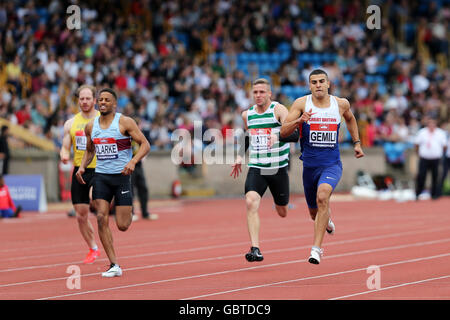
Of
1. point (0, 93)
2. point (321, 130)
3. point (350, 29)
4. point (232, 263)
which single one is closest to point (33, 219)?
point (0, 93)

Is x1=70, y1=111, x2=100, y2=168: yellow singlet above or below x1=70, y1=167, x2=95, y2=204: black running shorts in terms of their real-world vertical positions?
above

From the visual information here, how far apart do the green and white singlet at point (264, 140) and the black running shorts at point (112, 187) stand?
1.92 metres

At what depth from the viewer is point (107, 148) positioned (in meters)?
10.8

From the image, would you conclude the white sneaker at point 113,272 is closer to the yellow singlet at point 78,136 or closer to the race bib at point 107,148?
the race bib at point 107,148

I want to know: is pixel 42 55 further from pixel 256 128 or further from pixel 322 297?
pixel 322 297

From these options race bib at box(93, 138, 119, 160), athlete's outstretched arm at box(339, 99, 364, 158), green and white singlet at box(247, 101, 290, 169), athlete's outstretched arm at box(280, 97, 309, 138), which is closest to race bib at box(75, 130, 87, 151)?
race bib at box(93, 138, 119, 160)

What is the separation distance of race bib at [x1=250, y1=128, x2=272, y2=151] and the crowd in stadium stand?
1292 cm

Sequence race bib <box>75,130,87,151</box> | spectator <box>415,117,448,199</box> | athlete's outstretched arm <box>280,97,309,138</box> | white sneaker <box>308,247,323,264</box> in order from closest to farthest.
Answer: white sneaker <box>308,247,323,264</box>
athlete's outstretched arm <box>280,97,309,138</box>
race bib <box>75,130,87,151</box>
spectator <box>415,117,448,199</box>

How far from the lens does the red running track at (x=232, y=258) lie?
9.30m

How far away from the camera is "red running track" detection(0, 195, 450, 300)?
30.5 feet

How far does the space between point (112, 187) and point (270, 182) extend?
2.26 metres

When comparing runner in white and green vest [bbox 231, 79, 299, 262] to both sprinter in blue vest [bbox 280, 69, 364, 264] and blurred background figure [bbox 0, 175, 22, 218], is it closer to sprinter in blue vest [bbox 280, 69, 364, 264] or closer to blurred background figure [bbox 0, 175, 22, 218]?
sprinter in blue vest [bbox 280, 69, 364, 264]

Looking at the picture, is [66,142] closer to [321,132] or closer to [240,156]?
[240,156]
